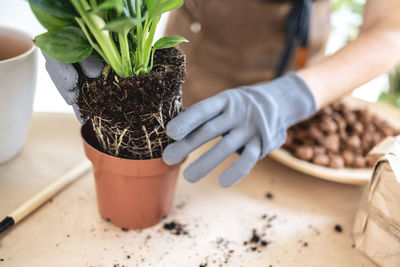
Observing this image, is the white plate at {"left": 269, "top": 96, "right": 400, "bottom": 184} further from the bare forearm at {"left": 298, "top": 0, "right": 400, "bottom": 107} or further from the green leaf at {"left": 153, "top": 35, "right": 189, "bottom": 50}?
the green leaf at {"left": 153, "top": 35, "right": 189, "bottom": 50}

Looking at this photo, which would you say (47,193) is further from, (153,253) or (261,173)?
(261,173)

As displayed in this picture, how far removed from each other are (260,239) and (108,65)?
1.07ft

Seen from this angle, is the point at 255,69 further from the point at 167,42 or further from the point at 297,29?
the point at 167,42

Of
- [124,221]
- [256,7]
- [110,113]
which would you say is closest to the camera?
[110,113]

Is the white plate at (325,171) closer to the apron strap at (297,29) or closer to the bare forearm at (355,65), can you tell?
the bare forearm at (355,65)

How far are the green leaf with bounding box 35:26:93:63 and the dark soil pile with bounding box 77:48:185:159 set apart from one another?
40mm

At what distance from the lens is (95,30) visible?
38cm

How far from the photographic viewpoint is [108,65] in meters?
0.44

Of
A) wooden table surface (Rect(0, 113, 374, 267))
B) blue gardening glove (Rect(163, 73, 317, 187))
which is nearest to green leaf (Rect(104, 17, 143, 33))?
blue gardening glove (Rect(163, 73, 317, 187))

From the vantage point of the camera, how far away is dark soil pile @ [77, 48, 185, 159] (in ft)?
1.39

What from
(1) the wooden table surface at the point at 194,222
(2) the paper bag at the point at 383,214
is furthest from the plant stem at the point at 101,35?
(2) the paper bag at the point at 383,214

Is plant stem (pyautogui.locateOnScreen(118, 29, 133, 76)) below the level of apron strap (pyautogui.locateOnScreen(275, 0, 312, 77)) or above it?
above

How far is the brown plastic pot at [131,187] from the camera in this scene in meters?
0.48

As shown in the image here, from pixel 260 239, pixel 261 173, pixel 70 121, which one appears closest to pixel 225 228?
pixel 260 239
